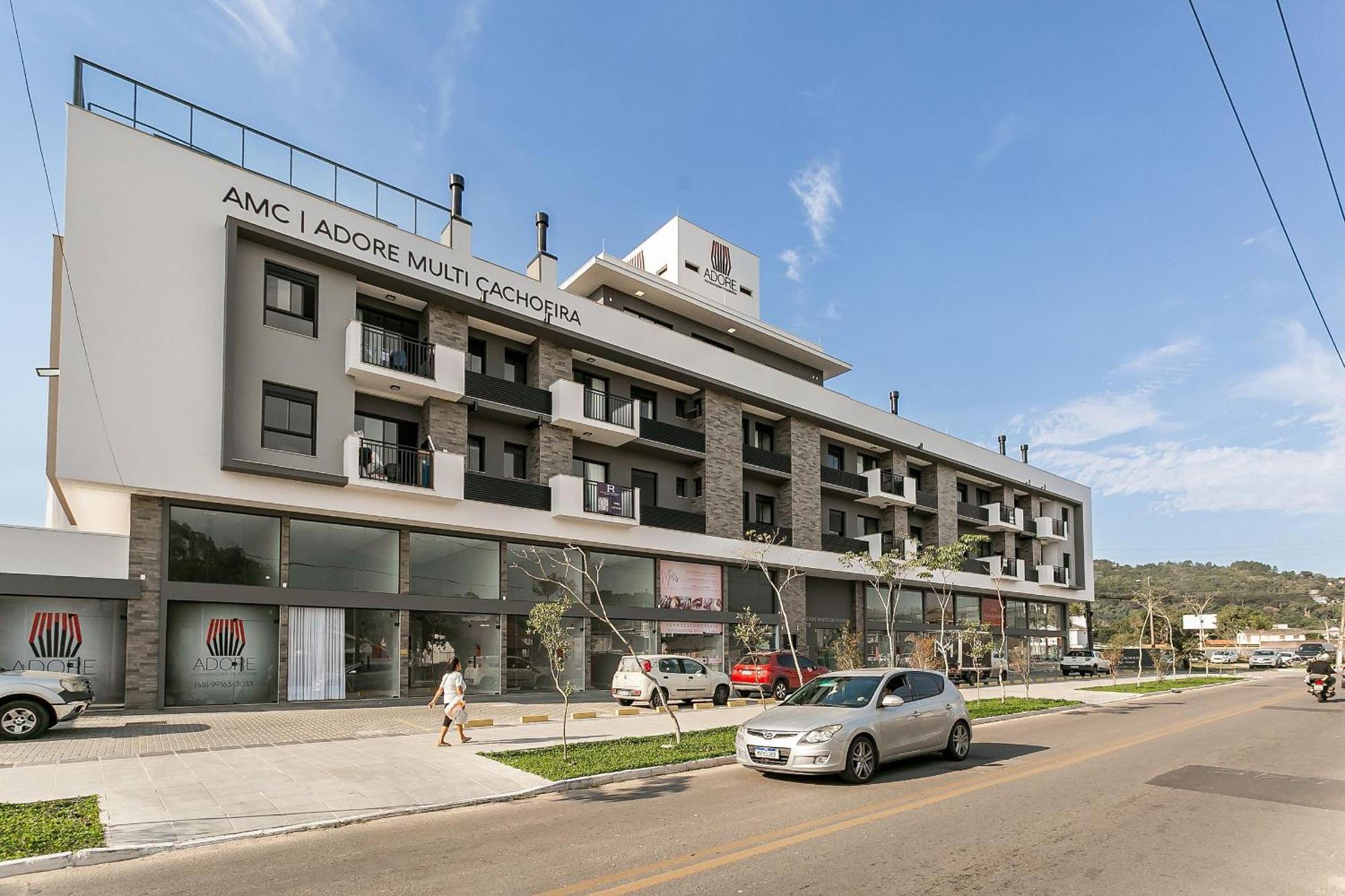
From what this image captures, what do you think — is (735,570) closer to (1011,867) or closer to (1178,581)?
(1011,867)

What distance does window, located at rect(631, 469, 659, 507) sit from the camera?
107 feet

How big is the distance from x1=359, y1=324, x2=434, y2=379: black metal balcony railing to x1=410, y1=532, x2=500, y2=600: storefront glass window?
16.1ft

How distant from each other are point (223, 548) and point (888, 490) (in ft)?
105

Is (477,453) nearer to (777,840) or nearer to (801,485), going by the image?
(801,485)

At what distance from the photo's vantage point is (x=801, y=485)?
126 feet

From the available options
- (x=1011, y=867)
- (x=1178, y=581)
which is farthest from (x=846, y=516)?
(x=1178, y=581)

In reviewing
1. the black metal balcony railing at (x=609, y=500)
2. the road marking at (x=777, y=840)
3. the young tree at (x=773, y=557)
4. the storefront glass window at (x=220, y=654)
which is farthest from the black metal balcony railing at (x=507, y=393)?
the road marking at (x=777, y=840)

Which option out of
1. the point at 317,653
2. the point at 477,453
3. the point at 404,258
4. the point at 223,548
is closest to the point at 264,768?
the point at 317,653

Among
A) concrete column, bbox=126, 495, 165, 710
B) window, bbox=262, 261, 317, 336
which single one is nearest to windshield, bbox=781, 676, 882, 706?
concrete column, bbox=126, 495, 165, 710

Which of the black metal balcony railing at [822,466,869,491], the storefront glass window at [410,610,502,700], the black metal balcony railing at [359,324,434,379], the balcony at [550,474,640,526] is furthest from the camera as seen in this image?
the black metal balcony railing at [822,466,869,491]

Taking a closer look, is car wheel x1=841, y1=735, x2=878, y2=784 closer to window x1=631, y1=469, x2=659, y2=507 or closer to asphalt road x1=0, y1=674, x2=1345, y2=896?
asphalt road x1=0, y1=674, x2=1345, y2=896

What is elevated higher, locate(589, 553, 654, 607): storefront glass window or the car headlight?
locate(589, 553, 654, 607): storefront glass window

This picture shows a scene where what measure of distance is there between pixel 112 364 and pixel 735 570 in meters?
23.0

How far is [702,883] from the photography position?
7.01 meters
